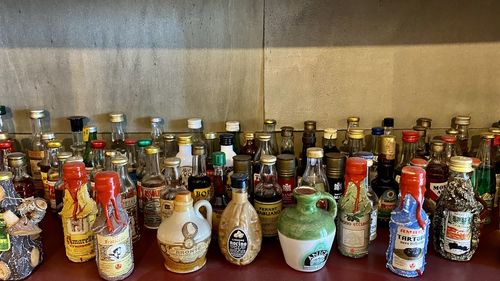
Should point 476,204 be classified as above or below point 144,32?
below

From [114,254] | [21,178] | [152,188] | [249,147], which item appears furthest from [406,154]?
[21,178]

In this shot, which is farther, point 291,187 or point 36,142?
point 36,142

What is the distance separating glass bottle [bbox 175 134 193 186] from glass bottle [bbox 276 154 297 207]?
0.23 metres

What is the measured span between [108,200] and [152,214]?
0.25m

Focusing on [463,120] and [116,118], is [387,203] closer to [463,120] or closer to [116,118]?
[463,120]

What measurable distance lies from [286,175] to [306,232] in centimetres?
20

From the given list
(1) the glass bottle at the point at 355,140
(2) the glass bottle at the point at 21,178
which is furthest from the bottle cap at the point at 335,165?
(2) the glass bottle at the point at 21,178

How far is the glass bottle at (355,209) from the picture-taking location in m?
0.90

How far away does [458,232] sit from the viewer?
0.89 metres

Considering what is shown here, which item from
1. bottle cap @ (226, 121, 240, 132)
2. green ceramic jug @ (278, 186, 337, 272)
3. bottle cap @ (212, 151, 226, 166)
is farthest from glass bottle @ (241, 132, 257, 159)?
green ceramic jug @ (278, 186, 337, 272)

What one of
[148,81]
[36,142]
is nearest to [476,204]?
[148,81]

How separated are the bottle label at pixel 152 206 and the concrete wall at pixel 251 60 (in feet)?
1.06

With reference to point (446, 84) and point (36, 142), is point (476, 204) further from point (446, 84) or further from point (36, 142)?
point (36, 142)

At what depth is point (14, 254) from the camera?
85cm
